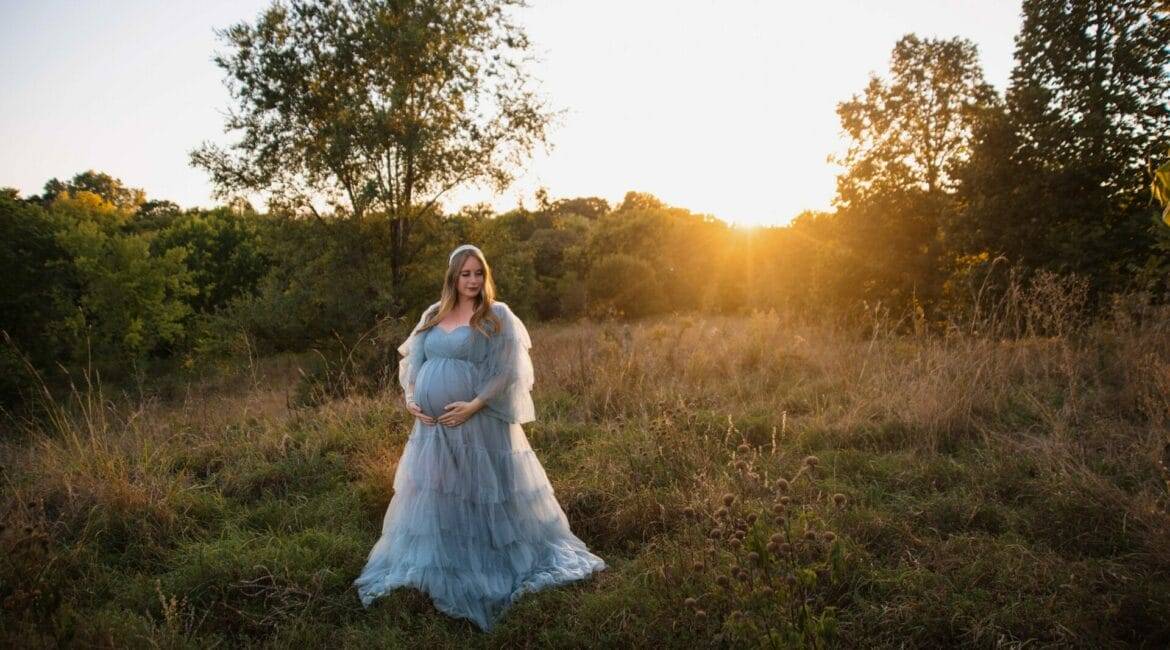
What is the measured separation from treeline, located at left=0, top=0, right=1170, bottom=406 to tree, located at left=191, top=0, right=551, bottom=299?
13 cm

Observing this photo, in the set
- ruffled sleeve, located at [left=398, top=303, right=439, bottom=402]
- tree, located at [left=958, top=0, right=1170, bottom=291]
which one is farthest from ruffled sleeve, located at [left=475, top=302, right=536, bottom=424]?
tree, located at [left=958, top=0, right=1170, bottom=291]

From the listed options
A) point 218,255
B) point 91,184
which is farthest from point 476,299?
point 91,184

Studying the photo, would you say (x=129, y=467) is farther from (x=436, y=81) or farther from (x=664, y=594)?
(x=436, y=81)

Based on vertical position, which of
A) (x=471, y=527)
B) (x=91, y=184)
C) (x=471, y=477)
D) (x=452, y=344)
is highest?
(x=91, y=184)

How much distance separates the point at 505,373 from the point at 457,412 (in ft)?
1.18

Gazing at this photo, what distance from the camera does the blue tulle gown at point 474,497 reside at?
3594 millimetres

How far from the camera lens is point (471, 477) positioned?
12.2ft

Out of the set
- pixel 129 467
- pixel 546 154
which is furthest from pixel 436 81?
pixel 129 467

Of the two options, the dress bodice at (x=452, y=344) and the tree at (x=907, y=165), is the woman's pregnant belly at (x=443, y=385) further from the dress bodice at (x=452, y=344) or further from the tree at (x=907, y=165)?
the tree at (x=907, y=165)

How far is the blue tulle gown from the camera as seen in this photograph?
359cm

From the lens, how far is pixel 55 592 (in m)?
2.88

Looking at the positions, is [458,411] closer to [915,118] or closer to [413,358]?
[413,358]

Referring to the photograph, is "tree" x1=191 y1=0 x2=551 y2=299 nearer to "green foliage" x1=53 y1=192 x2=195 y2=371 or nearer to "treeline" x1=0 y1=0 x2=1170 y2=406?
"treeline" x1=0 y1=0 x2=1170 y2=406

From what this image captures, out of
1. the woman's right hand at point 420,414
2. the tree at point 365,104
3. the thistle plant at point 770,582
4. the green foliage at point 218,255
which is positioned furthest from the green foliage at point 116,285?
the thistle plant at point 770,582
